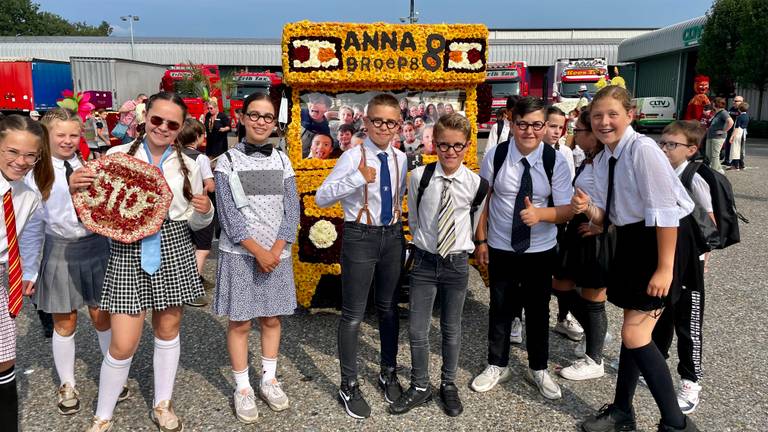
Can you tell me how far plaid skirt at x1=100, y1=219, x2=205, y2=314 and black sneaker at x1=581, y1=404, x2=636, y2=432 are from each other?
223 centimetres

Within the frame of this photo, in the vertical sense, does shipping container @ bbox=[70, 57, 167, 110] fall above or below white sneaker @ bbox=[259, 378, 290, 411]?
above

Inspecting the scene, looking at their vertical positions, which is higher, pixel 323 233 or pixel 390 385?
pixel 323 233

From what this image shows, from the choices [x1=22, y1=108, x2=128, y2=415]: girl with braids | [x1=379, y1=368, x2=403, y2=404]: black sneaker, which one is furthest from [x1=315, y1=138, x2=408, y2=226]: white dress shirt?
[x1=22, y1=108, x2=128, y2=415]: girl with braids

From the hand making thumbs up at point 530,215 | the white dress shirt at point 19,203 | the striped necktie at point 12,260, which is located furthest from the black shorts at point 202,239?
the hand making thumbs up at point 530,215

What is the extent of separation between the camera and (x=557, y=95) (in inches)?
865

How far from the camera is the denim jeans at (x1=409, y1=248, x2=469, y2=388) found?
305 centimetres

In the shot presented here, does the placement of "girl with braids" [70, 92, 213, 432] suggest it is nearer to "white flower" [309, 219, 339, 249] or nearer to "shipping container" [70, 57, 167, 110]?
"white flower" [309, 219, 339, 249]

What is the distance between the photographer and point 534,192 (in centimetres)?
321

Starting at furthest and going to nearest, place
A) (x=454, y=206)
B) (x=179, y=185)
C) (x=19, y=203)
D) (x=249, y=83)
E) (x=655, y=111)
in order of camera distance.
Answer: (x=655, y=111) → (x=249, y=83) → (x=454, y=206) → (x=179, y=185) → (x=19, y=203)

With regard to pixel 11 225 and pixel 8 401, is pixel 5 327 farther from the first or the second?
pixel 11 225

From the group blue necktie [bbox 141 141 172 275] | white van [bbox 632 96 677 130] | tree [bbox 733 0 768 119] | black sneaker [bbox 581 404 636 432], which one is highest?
tree [bbox 733 0 768 119]

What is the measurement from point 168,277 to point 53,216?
0.81 m

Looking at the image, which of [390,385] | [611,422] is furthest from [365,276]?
[611,422]

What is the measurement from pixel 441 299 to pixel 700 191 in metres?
1.57
